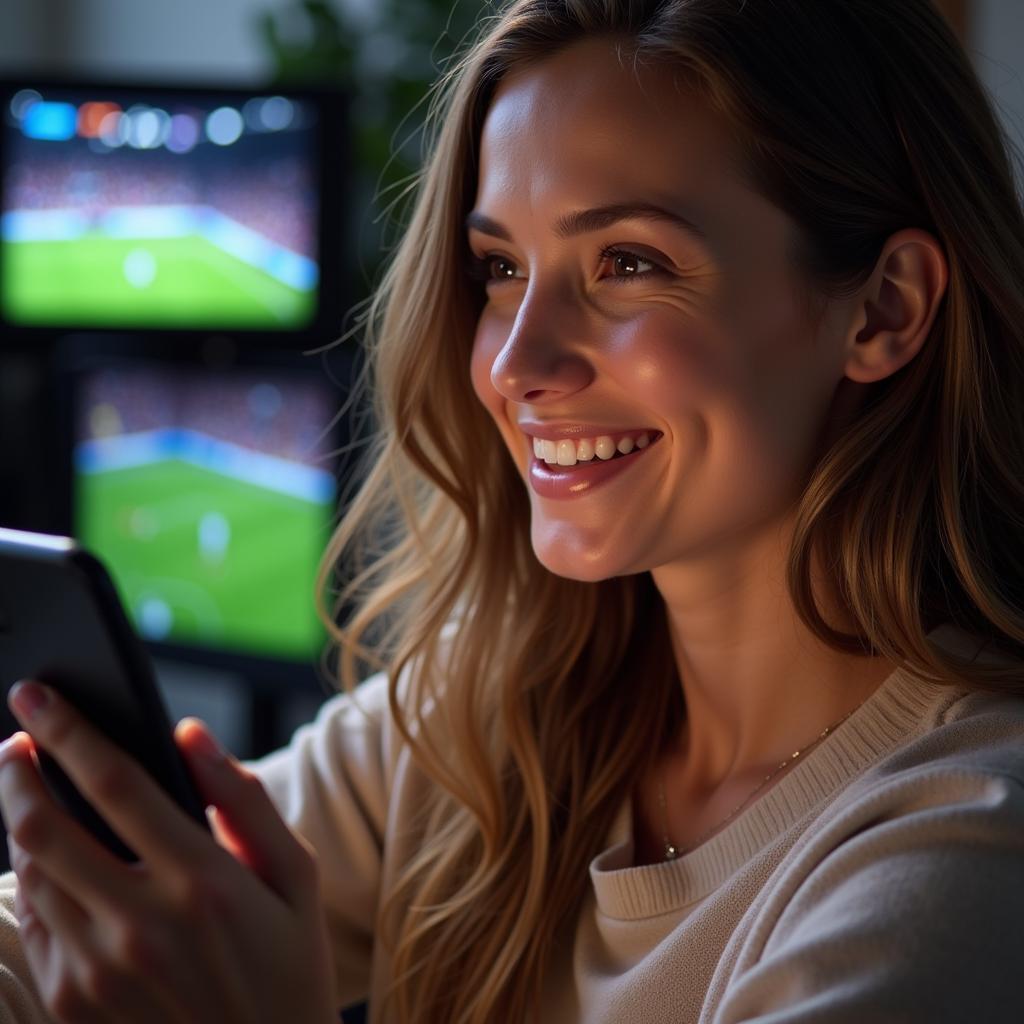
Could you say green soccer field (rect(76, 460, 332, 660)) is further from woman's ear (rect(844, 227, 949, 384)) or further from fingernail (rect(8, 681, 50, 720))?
fingernail (rect(8, 681, 50, 720))

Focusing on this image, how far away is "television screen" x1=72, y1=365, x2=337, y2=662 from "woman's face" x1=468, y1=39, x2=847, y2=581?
923 millimetres

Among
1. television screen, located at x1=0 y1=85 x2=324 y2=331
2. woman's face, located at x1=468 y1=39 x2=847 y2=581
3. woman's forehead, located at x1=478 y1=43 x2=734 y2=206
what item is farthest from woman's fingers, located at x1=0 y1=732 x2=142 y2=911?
television screen, located at x1=0 y1=85 x2=324 y2=331

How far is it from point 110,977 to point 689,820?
0.59m

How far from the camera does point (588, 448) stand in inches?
43.9

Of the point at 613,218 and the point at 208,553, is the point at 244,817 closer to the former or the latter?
the point at 613,218

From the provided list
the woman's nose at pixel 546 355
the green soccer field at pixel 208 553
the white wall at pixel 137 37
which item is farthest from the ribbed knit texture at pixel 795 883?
the white wall at pixel 137 37

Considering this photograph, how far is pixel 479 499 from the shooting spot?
136cm

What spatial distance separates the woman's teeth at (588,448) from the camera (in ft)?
3.61

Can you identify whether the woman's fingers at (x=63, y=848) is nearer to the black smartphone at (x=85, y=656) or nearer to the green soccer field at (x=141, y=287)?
the black smartphone at (x=85, y=656)

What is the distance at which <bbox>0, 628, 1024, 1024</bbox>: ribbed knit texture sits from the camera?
79 cm

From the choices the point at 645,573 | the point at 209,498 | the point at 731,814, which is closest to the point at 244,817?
the point at 731,814

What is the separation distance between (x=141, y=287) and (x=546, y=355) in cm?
127

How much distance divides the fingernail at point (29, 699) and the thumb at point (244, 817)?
0.08 metres

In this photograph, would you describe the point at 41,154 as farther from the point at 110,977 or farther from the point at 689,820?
the point at 110,977
